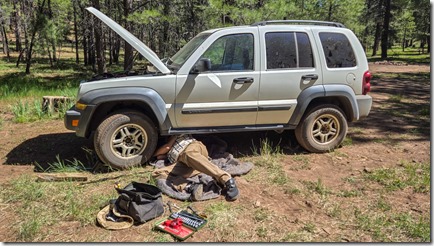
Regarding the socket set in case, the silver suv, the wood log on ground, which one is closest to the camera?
the socket set in case

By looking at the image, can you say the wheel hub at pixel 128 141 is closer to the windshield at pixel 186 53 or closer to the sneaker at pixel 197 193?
the windshield at pixel 186 53

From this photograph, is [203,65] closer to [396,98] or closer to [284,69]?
[284,69]

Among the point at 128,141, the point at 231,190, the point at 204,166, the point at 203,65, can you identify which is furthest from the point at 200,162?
the point at 203,65

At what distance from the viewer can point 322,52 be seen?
511 centimetres

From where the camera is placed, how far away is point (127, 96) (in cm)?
454

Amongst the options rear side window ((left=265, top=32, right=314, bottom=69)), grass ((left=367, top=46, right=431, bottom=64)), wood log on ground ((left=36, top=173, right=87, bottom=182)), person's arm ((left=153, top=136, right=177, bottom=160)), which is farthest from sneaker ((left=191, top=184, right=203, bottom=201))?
grass ((left=367, top=46, right=431, bottom=64))

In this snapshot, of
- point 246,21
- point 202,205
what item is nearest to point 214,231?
point 202,205

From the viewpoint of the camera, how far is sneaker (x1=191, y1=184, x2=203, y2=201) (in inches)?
153

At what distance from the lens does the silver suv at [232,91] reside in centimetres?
461

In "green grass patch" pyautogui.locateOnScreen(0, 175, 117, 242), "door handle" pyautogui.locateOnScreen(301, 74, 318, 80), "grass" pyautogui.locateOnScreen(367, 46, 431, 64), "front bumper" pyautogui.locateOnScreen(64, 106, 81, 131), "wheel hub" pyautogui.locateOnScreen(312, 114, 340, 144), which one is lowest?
"green grass patch" pyautogui.locateOnScreen(0, 175, 117, 242)

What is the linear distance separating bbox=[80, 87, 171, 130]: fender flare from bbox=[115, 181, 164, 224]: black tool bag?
4.44 ft

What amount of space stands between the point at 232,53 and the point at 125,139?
75.4 inches

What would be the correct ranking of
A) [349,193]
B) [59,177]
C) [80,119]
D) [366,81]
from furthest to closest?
[366,81] → [80,119] → [59,177] → [349,193]

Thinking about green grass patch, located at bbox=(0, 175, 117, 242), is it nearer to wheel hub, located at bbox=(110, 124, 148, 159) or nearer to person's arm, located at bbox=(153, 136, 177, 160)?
wheel hub, located at bbox=(110, 124, 148, 159)
